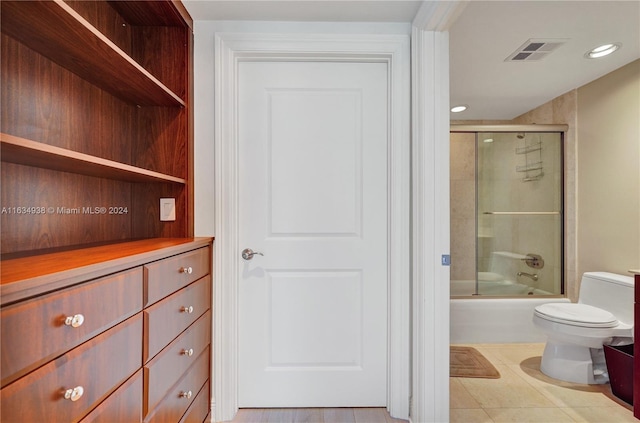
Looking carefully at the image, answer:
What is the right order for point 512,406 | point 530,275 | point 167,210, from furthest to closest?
point 530,275 → point 512,406 → point 167,210

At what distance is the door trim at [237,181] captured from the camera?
175 cm

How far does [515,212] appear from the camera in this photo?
10.3 ft

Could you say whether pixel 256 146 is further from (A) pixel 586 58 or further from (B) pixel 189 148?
(A) pixel 586 58

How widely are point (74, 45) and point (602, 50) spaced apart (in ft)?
9.65

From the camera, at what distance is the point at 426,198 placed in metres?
1.63

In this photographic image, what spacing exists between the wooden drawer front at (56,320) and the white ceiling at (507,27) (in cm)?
143

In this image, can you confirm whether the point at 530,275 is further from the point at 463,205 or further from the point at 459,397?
the point at 459,397

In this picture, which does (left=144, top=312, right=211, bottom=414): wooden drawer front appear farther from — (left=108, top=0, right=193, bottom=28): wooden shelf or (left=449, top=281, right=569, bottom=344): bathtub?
(left=449, top=281, right=569, bottom=344): bathtub

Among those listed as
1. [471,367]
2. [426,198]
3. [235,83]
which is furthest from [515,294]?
[235,83]

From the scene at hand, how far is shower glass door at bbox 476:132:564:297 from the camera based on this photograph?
120 inches

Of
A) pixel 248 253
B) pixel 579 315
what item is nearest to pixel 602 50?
pixel 579 315

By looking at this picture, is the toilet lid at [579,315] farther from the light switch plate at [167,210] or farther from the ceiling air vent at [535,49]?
the light switch plate at [167,210]

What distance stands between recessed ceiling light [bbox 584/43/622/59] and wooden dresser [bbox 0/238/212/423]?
2.79 metres

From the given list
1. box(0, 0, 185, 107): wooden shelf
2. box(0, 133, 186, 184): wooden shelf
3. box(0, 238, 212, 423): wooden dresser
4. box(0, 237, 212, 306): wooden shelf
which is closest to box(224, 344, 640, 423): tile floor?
box(0, 238, 212, 423): wooden dresser
